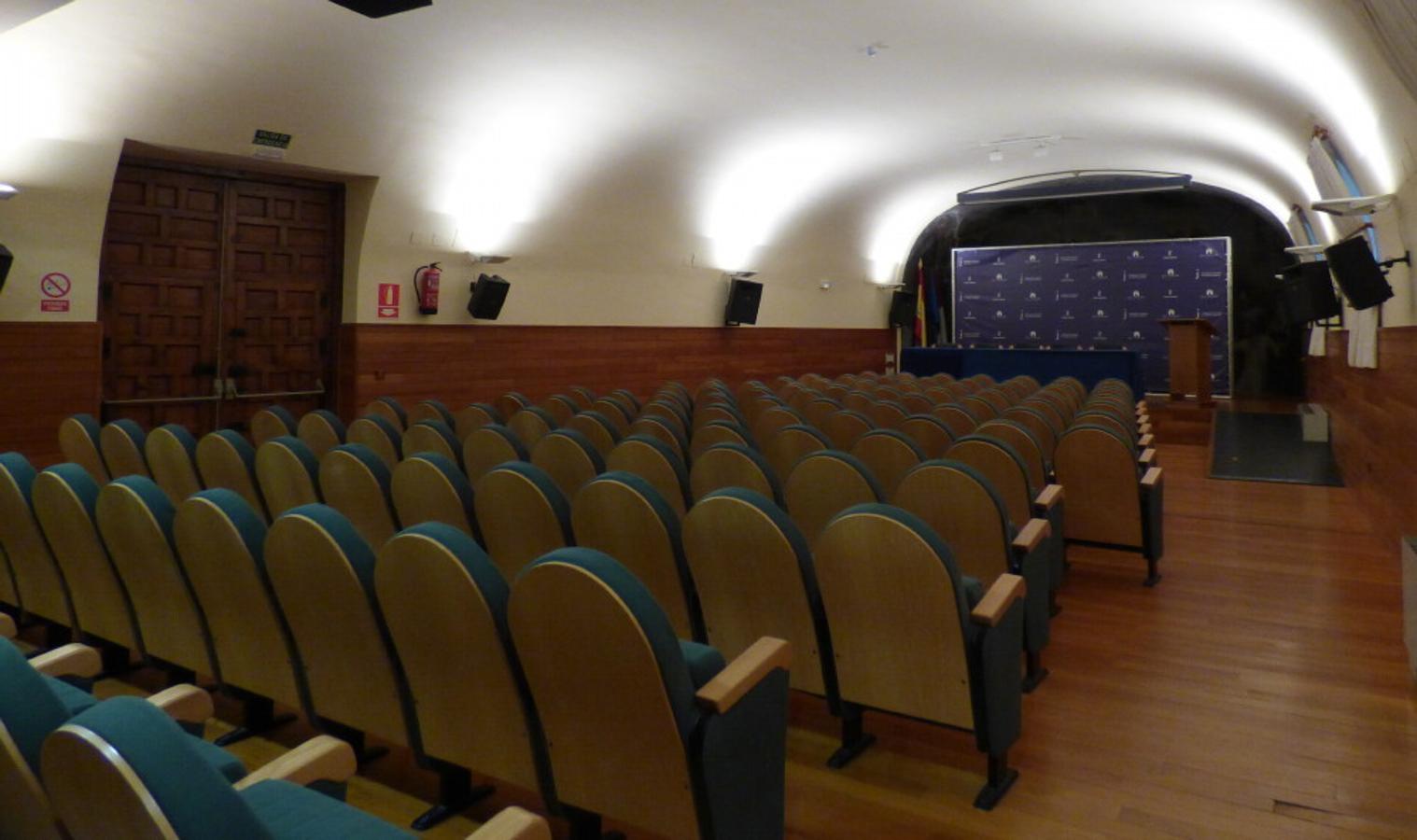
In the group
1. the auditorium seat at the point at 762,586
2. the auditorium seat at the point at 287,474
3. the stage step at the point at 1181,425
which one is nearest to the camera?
the auditorium seat at the point at 762,586

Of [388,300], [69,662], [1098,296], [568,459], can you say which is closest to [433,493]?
[568,459]

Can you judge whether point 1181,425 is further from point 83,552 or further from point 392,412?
point 83,552

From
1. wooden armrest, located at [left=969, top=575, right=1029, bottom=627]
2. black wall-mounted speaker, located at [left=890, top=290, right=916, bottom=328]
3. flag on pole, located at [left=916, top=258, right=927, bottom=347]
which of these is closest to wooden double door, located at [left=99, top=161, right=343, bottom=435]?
wooden armrest, located at [left=969, top=575, right=1029, bottom=627]

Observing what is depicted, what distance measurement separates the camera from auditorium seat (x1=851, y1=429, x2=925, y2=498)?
322 centimetres

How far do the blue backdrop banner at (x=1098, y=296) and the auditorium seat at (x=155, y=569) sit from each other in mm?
11852

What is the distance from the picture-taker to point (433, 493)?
8.63ft

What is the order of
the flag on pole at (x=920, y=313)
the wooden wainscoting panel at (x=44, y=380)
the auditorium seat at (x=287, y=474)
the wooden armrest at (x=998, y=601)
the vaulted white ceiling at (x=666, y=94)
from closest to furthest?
the wooden armrest at (x=998, y=601) < the auditorium seat at (x=287, y=474) < the vaulted white ceiling at (x=666, y=94) < the wooden wainscoting panel at (x=44, y=380) < the flag on pole at (x=920, y=313)

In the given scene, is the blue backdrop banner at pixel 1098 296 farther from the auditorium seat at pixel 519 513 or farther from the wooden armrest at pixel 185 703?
the wooden armrest at pixel 185 703

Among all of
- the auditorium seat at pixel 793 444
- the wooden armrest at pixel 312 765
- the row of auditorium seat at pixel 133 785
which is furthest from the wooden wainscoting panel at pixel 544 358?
the row of auditorium seat at pixel 133 785

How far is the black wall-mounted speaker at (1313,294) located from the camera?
7.04 meters

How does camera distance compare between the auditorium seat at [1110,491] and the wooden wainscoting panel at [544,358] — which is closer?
the auditorium seat at [1110,491]

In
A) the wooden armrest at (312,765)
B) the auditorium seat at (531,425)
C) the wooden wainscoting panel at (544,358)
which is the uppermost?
the wooden wainscoting panel at (544,358)

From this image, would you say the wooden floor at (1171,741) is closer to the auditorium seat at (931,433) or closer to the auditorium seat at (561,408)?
the auditorium seat at (931,433)

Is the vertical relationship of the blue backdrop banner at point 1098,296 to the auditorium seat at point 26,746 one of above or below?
above
